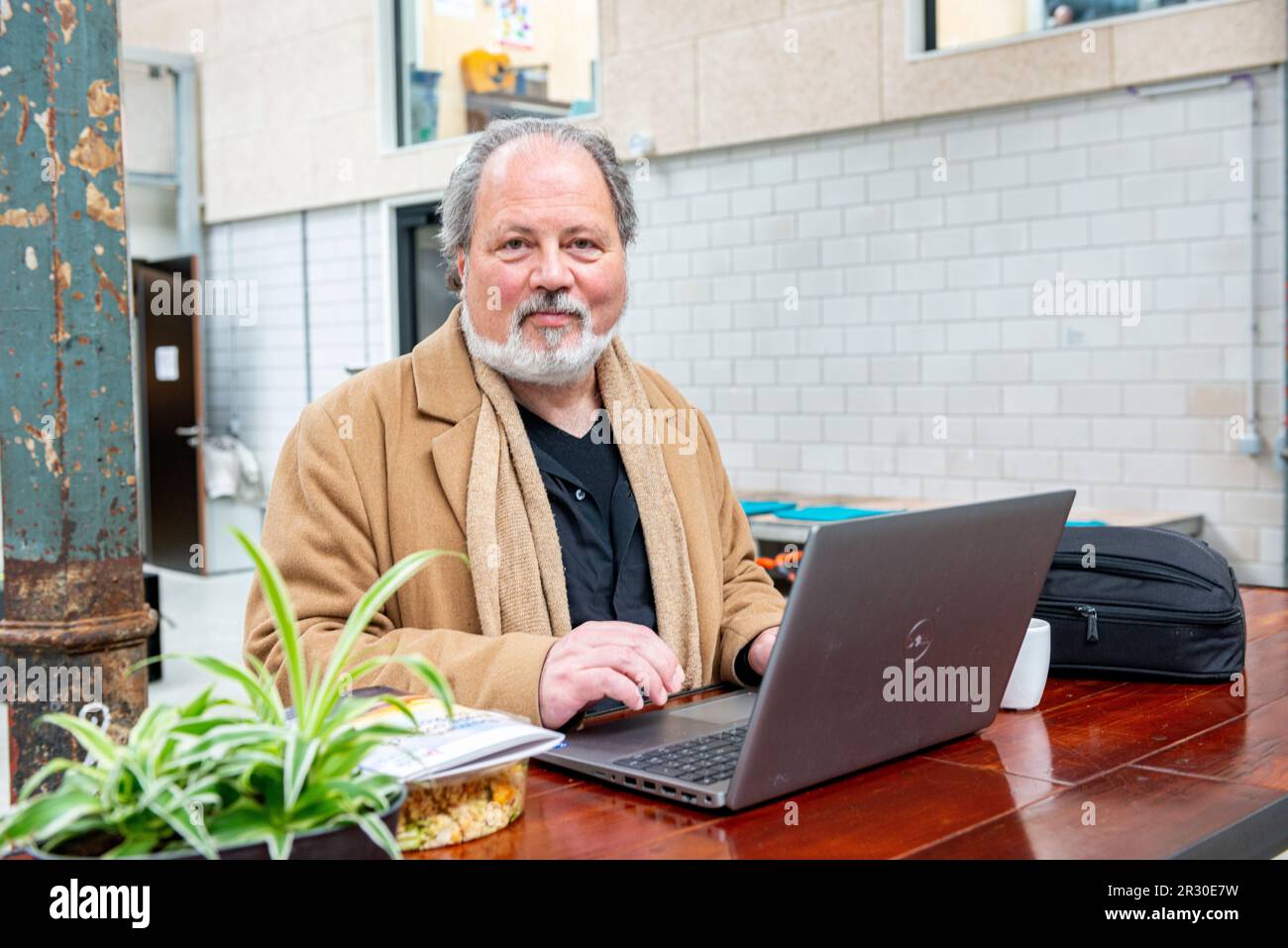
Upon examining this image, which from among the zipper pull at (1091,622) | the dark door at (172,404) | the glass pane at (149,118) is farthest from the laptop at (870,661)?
the glass pane at (149,118)

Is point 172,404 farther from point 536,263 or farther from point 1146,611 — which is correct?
point 1146,611

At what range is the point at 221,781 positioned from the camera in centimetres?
91

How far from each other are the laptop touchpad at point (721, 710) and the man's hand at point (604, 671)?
0.12 m

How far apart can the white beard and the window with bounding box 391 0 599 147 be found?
4835mm

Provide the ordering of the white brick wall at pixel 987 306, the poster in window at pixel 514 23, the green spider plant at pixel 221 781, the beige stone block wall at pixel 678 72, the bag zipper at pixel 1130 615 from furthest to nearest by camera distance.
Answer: the poster in window at pixel 514 23, the beige stone block wall at pixel 678 72, the white brick wall at pixel 987 306, the bag zipper at pixel 1130 615, the green spider plant at pixel 221 781

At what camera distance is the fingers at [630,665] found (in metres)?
1.42

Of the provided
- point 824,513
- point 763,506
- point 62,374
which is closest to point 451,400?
point 62,374

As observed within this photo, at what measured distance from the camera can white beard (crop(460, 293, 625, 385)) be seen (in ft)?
6.54

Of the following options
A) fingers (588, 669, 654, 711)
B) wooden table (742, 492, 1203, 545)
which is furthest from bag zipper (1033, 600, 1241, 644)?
wooden table (742, 492, 1203, 545)

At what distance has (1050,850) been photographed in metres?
1.14

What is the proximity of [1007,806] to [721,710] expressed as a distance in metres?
0.44

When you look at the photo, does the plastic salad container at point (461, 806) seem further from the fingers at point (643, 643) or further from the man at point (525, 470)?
the man at point (525, 470)
